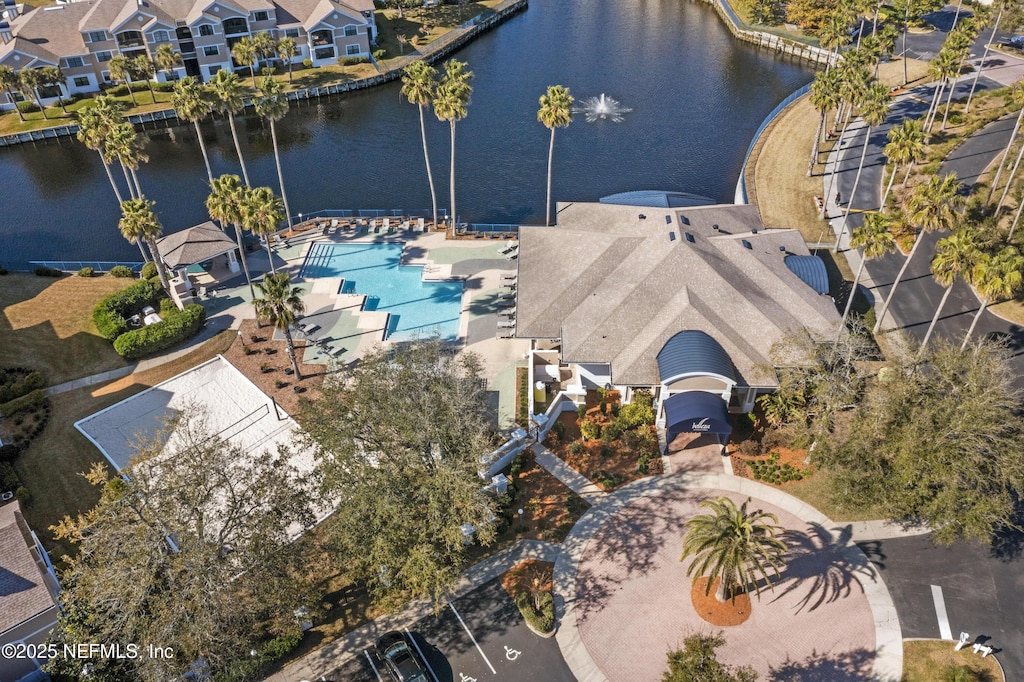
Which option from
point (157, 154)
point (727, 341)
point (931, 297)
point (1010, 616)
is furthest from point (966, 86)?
point (157, 154)

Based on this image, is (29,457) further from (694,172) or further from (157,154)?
(694,172)

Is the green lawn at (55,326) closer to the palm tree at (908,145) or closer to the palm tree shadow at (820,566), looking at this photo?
the palm tree shadow at (820,566)

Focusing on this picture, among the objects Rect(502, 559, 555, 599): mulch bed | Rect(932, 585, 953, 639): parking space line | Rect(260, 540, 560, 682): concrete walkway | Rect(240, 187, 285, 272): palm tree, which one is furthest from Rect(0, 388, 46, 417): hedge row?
Rect(932, 585, 953, 639): parking space line

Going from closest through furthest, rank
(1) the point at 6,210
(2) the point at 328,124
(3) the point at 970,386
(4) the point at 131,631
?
(4) the point at 131,631 → (3) the point at 970,386 → (1) the point at 6,210 → (2) the point at 328,124

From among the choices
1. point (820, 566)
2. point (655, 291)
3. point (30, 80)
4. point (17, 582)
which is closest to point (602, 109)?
point (655, 291)

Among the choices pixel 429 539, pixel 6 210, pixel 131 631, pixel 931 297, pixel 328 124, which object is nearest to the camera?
pixel 131 631

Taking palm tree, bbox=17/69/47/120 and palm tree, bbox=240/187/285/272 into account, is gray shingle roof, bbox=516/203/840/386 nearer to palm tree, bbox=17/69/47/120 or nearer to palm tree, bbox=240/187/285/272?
palm tree, bbox=240/187/285/272

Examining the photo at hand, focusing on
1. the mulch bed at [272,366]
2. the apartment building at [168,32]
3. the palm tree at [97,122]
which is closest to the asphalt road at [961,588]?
the mulch bed at [272,366]
